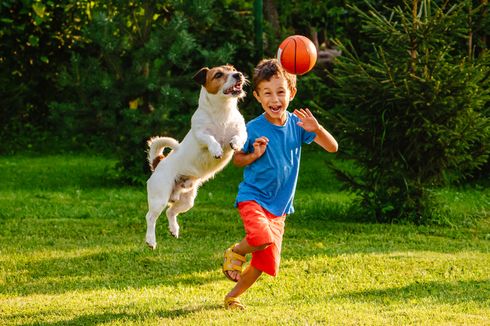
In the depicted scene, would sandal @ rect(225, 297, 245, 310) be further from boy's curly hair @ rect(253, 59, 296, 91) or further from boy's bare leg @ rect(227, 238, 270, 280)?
boy's curly hair @ rect(253, 59, 296, 91)

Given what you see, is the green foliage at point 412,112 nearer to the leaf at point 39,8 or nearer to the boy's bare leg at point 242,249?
the boy's bare leg at point 242,249

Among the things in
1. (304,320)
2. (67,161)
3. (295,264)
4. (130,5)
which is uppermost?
(130,5)

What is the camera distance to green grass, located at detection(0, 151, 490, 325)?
619 centimetres

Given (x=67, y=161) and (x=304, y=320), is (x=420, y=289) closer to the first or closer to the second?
(x=304, y=320)

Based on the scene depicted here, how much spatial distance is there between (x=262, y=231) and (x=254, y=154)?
1.59ft

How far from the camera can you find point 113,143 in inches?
A: 485

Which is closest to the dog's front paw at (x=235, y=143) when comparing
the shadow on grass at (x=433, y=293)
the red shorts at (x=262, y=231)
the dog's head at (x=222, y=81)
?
the dog's head at (x=222, y=81)

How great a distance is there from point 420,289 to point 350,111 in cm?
341

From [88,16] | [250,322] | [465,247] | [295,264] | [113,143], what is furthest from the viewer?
[88,16]

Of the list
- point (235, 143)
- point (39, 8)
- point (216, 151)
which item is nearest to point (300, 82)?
point (39, 8)

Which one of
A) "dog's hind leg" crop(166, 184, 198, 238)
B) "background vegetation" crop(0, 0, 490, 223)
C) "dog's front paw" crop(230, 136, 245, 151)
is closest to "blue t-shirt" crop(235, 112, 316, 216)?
"dog's hind leg" crop(166, 184, 198, 238)

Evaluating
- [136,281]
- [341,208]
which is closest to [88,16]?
[341,208]

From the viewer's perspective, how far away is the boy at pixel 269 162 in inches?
219

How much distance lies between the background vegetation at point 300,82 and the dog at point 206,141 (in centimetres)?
438
